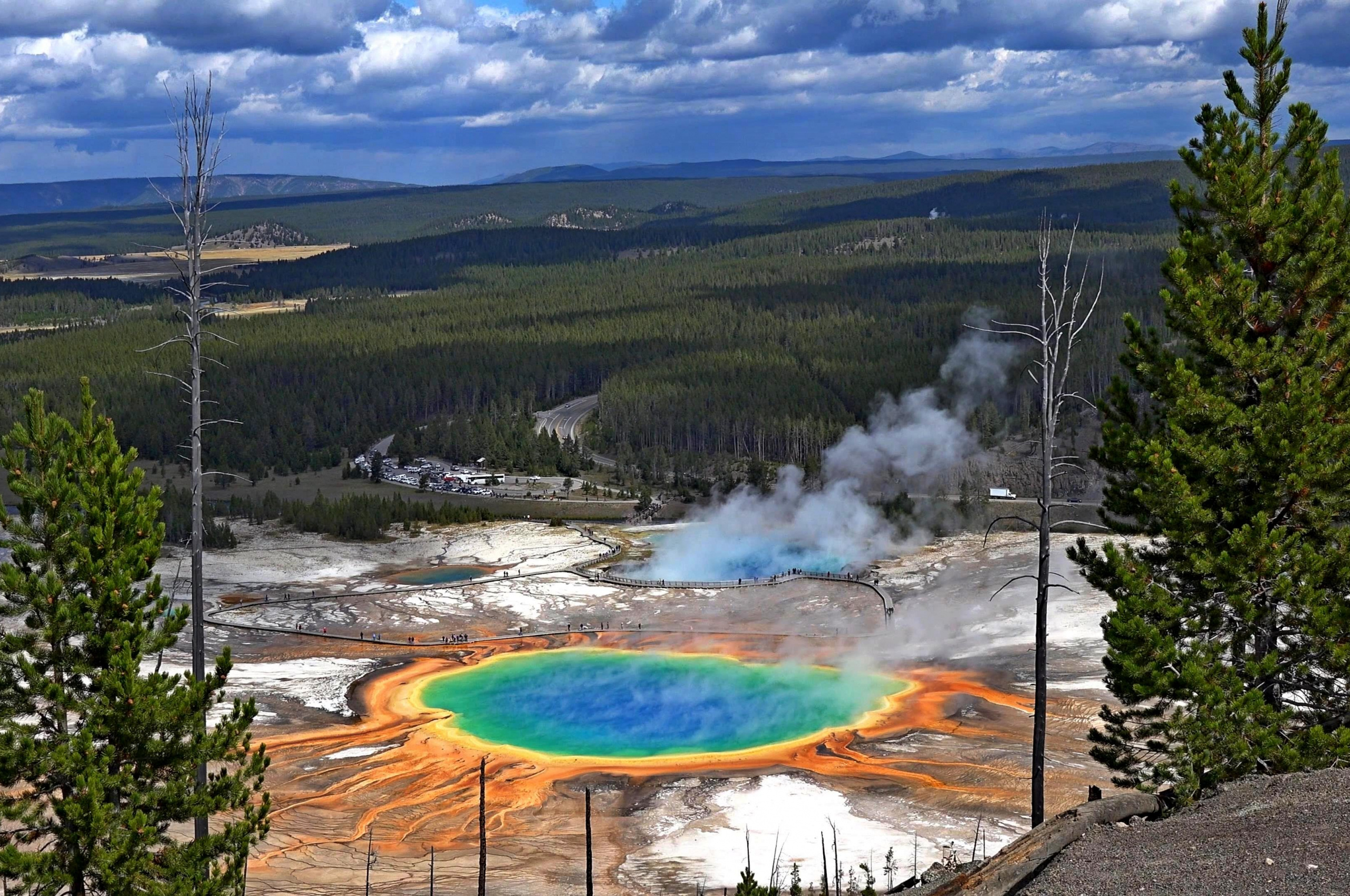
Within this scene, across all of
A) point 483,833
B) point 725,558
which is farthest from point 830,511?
point 483,833

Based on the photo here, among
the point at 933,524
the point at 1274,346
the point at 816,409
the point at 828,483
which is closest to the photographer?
the point at 1274,346

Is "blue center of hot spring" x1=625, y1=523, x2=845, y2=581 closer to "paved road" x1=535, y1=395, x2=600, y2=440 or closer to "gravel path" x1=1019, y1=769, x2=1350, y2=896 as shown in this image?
"paved road" x1=535, y1=395, x2=600, y2=440

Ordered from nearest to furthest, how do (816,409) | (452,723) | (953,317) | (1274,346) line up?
1. (1274,346)
2. (452,723)
3. (816,409)
4. (953,317)

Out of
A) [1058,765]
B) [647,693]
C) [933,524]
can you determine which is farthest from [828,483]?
[1058,765]

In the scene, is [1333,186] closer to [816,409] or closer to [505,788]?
[505,788]

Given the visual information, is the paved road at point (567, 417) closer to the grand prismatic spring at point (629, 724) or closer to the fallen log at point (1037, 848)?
the grand prismatic spring at point (629, 724)

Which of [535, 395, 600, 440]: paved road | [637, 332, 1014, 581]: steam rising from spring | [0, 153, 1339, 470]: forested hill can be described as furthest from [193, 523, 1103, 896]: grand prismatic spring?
[535, 395, 600, 440]: paved road

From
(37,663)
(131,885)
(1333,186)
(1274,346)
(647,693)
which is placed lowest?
(647,693)

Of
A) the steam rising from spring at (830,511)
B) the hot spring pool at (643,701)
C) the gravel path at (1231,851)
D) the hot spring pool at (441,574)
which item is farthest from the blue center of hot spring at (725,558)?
the gravel path at (1231,851)
